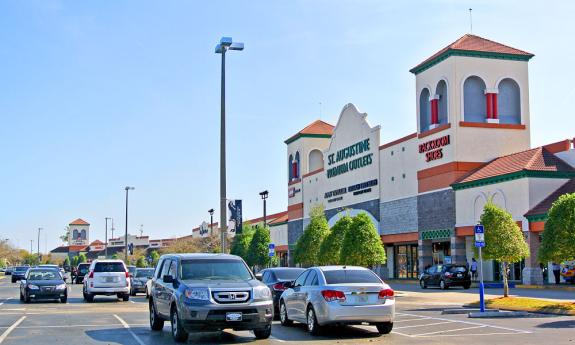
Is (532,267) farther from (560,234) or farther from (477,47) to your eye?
(477,47)

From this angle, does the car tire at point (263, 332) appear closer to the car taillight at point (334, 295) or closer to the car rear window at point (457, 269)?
the car taillight at point (334, 295)

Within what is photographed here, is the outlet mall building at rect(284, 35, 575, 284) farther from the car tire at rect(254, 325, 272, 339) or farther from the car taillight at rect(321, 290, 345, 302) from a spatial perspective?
the car tire at rect(254, 325, 272, 339)

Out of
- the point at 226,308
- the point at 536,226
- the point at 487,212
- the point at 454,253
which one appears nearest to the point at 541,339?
the point at 226,308

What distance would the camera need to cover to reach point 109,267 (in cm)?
3253

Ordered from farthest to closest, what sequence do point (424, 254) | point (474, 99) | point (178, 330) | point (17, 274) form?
1. point (17, 274)
2. point (424, 254)
3. point (474, 99)
4. point (178, 330)

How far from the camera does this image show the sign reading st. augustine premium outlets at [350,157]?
62.1 m

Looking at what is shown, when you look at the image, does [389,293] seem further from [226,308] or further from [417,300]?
[417,300]

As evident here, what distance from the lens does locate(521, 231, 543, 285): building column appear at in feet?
132

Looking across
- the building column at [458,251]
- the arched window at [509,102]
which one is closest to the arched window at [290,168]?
the arched window at [509,102]

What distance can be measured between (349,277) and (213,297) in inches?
142

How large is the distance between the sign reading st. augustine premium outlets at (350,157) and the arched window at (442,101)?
30.4 ft

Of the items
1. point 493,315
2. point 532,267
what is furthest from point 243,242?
point 493,315

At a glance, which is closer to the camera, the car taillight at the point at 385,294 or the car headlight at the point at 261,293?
the car headlight at the point at 261,293

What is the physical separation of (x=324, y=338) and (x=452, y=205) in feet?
111
